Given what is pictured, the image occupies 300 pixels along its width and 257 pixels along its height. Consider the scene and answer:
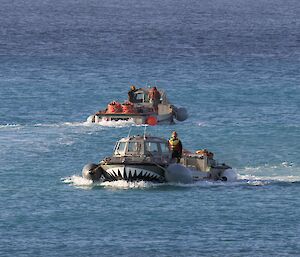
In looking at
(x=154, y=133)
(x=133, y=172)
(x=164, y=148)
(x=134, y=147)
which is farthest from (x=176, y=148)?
(x=154, y=133)

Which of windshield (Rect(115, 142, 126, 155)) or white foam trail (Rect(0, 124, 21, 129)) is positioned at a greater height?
white foam trail (Rect(0, 124, 21, 129))

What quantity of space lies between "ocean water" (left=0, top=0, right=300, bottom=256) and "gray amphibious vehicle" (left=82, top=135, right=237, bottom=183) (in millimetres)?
454

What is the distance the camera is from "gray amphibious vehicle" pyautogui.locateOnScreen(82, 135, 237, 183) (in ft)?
293

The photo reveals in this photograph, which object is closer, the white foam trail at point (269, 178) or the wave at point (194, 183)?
the wave at point (194, 183)

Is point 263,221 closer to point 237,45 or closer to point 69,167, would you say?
point 69,167

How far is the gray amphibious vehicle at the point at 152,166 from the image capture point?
3516 inches

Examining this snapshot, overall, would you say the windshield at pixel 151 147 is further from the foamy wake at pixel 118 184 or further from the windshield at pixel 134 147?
the foamy wake at pixel 118 184

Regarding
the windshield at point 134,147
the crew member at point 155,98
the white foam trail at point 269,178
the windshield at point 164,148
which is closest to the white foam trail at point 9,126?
the crew member at point 155,98

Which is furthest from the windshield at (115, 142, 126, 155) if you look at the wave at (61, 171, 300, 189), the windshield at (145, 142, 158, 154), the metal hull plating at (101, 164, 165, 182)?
the wave at (61, 171, 300, 189)

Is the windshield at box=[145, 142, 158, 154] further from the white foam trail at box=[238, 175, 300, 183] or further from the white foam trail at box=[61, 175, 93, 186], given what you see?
the white foam trail at box=[238, 175, 300, 183]

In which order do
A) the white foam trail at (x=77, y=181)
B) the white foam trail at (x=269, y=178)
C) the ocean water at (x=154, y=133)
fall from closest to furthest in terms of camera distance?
1. the ocean water at (x=154, y=133)
2. the white foam trail at (x=77, y=181)
3. the white foam trail at (x=269, y=178)

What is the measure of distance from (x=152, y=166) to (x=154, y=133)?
2161 centimetres

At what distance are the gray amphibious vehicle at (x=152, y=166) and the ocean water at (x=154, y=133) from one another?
17.9 inches

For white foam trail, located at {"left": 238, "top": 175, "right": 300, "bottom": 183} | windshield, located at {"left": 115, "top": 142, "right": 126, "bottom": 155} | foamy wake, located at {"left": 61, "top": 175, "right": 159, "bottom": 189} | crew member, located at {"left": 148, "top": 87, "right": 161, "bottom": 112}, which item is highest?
crew member, located at {"left": 148, "top": 87, "right": 161, "bottom": 112}
